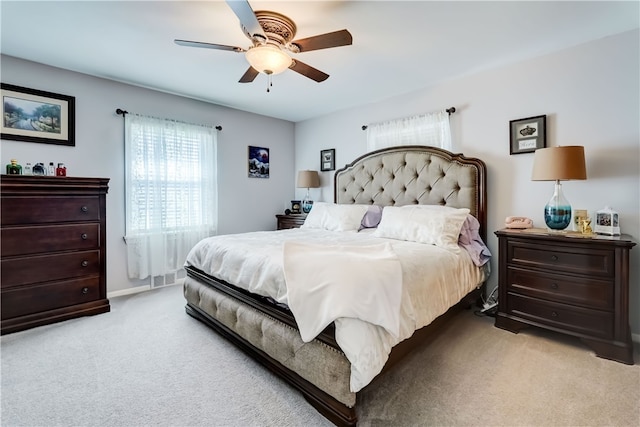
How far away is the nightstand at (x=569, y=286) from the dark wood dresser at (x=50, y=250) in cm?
370

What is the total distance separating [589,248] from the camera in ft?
6.68

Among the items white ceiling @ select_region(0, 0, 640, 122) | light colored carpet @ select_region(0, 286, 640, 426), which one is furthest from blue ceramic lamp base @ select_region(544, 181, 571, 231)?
white ceiling @ select_region(0, 0, 640, 122)

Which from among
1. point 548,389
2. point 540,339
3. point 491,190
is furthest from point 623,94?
point 548,389

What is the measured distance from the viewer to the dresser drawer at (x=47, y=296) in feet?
7.74

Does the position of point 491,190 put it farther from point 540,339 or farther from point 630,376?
point 630,376

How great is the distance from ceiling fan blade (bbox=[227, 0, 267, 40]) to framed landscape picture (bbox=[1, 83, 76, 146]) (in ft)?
7.96

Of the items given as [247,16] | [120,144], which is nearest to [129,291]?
[120,144]

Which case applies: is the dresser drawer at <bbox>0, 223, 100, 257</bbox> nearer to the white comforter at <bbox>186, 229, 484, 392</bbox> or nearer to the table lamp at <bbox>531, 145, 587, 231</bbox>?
the white comforter at <bbox>186, 229, 484, 392</bbox>

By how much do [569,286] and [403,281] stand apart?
57.7 inches

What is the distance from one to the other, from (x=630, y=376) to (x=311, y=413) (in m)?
1.98

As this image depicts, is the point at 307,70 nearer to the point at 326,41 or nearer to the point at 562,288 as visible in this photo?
the point at 326,41

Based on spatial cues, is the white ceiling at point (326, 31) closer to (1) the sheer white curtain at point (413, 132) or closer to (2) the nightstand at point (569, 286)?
(1) the sheer white curtain at point (413, 132)

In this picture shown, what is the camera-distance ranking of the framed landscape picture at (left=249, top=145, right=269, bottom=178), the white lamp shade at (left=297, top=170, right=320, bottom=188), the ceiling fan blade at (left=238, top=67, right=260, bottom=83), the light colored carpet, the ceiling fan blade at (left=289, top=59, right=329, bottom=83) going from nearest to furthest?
the light colored carpet < the ceiling fan blade at (left=289, top=59, right=329, bottom=83) < the ceiling fan blade at (left=238, top=67, right=260, bottom=83) < the white lamp shade at (left=297, top=170, right=320, bottom=188) < the framed landscape picture at (left=249, top=145, right=269, bottom=178)

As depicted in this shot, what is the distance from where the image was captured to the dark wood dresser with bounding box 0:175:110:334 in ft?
7.73
